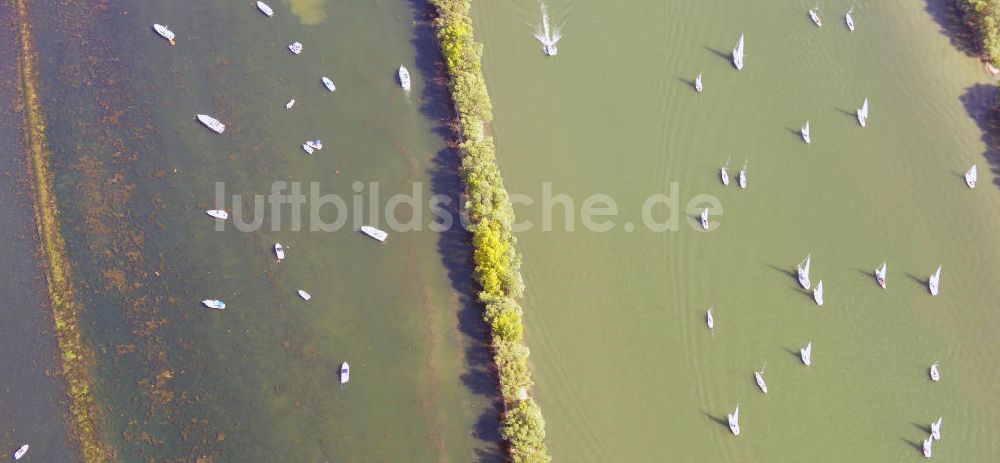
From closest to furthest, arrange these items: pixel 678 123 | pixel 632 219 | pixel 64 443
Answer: pixel 64 443
pixel 632 219
pixel 678 123

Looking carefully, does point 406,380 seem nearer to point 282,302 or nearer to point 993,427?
point 282,302

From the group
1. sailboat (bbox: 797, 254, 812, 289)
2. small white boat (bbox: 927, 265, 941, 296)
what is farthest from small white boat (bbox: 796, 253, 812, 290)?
small white boat (bbox: 927, 265, 941, 296)

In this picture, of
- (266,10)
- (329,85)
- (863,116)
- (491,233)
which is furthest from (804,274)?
(266,10)

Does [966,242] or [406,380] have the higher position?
[966,242]

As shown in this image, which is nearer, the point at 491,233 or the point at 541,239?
the point at 491,233

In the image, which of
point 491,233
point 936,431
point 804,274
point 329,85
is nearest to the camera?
point 936,431

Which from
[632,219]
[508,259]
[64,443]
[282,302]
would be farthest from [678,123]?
[64,443]

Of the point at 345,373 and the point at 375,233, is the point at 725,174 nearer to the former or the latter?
the point at 375,233

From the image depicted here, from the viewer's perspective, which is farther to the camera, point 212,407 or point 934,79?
point 934,79

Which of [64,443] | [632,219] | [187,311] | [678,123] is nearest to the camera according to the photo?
[64,443]
